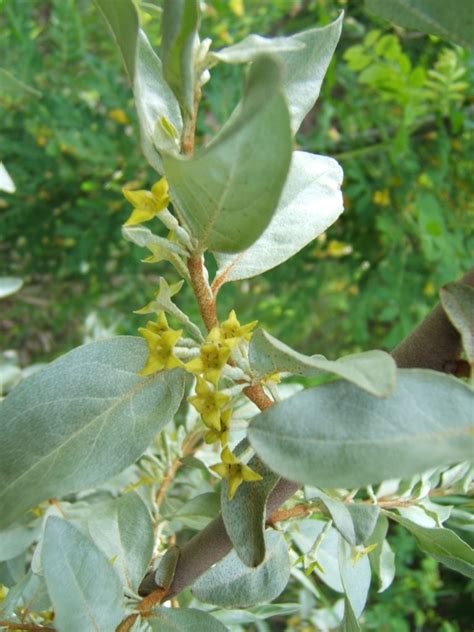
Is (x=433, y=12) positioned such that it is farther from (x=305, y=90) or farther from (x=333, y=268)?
(x=333, y=268)

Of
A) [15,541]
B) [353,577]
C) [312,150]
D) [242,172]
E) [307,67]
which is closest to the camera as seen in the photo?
[242,172]

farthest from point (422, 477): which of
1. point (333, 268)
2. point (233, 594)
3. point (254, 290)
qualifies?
point (254, 290)

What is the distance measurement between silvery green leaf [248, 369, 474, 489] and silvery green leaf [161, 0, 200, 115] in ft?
0.48

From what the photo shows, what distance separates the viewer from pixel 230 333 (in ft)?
1.17

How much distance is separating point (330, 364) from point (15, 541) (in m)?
0.46

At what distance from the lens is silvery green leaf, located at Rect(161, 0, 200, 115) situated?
29 centimetres

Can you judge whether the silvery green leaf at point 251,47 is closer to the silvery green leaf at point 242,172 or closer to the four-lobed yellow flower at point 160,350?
the silvery green leaf at point 242,172

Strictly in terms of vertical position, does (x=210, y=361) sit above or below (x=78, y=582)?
above

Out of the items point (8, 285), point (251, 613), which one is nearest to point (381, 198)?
point (8, 285)

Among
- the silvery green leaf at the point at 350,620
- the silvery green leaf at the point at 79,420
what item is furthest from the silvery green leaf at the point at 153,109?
the silvery green leaf at the point at 350,620


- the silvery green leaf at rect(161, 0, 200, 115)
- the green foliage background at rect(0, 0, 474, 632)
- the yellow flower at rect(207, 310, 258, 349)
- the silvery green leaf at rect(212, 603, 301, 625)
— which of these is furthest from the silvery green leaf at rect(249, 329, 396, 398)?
the green foliage background at rect(0, 0, 474, 632)

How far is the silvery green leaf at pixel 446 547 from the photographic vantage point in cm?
44

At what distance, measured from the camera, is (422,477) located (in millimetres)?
540

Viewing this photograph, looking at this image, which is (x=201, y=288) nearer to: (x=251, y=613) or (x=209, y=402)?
(x=209, y=402)
